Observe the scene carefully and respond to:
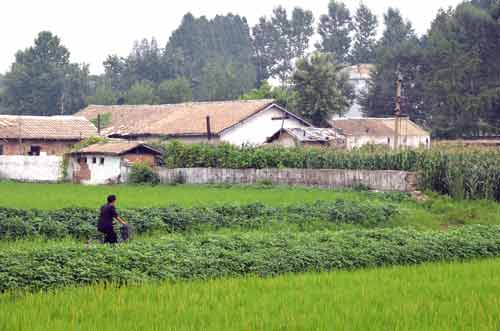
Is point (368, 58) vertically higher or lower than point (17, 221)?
higher

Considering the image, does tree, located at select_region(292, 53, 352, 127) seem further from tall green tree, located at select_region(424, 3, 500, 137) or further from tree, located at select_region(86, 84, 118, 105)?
tree, located at select_region(86, 84, 118, 105)

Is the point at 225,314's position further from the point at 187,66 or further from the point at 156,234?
the point at 187,66

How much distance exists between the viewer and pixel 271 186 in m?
40.2

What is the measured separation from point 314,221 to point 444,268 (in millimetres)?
8996

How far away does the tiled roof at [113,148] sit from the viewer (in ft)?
154

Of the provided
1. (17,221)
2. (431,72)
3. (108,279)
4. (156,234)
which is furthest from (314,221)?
(431,72)

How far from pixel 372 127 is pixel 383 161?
29052 mm

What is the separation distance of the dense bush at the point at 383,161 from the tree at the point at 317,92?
71.8 feet

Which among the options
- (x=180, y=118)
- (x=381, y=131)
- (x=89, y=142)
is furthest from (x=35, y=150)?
(x=381, y=131)

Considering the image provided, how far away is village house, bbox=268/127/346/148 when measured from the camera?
56594 millimetres

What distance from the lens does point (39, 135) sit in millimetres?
57531

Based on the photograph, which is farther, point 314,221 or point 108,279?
point 314,221

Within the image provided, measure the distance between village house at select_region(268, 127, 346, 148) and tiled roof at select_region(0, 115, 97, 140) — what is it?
43.6ft

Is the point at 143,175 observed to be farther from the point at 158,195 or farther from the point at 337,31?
the point at 337,31
